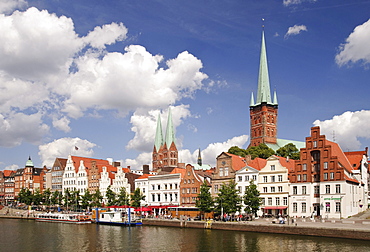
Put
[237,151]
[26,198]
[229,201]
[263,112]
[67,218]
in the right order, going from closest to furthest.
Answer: [229,201] < [67,218] < [237,151] < [26,198] < [263,112]

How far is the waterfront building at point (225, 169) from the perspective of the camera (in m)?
98.1

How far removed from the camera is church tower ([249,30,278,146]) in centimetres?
18775

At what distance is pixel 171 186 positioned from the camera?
112000mm

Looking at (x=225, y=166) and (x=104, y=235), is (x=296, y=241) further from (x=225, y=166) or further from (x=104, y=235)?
(x=225, y=166)

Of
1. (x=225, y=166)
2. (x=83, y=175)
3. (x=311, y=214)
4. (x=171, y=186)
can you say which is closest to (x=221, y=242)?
(x=311, y=214)

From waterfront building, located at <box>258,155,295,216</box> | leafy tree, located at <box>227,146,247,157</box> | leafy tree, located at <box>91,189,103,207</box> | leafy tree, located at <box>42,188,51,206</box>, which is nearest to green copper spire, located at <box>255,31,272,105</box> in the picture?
leafy tree, located at <box>227,146,247,157</box>

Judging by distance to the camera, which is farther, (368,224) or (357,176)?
(357,176)

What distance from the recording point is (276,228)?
67.9m

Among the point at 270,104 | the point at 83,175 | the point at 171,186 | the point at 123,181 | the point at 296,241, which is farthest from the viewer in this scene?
the point at 270,104

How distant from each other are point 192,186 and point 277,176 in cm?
2386

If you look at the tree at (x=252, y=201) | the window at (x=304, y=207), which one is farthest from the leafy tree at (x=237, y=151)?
the tree at (x=252, y=201)

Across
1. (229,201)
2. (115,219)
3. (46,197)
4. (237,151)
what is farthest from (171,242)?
(46,197)

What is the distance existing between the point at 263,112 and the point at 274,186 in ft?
338

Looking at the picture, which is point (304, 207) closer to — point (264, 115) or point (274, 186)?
point (274, 186)
